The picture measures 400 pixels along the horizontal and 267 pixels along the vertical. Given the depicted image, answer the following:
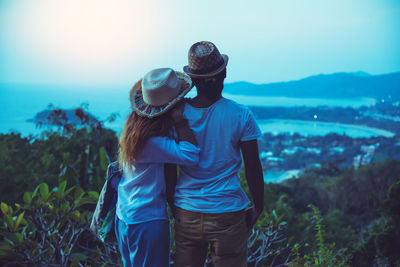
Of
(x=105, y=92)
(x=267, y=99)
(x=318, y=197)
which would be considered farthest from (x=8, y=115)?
(x=267, y=99)

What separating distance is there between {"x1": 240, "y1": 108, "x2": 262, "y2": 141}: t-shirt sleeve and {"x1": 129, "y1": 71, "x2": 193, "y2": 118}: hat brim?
274 millimetres

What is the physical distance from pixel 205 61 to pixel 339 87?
11742mm

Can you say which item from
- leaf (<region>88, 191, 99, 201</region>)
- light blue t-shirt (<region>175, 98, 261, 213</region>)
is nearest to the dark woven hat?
light blue t-shirt (<region>175, 98, 261, 213</region>)

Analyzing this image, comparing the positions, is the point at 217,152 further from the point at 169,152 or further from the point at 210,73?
the point at 210,73

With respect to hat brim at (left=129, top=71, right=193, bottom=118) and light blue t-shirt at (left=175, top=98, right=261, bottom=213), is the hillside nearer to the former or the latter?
hat brim at (left=129, top=71, right=193, bottom=118)

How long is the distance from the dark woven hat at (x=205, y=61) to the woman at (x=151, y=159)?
0.09 metres

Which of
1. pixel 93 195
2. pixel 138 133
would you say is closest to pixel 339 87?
pixel 93 195

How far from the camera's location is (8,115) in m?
6.20

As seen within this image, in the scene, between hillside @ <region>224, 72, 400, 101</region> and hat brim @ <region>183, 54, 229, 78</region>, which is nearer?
hat brim @ <region>183, 54, 229, 78</region>

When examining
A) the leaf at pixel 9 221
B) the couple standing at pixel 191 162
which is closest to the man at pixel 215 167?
the couple standing at pixel 191 162

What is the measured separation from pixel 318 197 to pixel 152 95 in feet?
21.4

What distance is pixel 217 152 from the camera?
4.72ft

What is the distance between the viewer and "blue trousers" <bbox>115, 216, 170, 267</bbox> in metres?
1.42

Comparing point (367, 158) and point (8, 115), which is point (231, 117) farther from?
point (367, 158)
